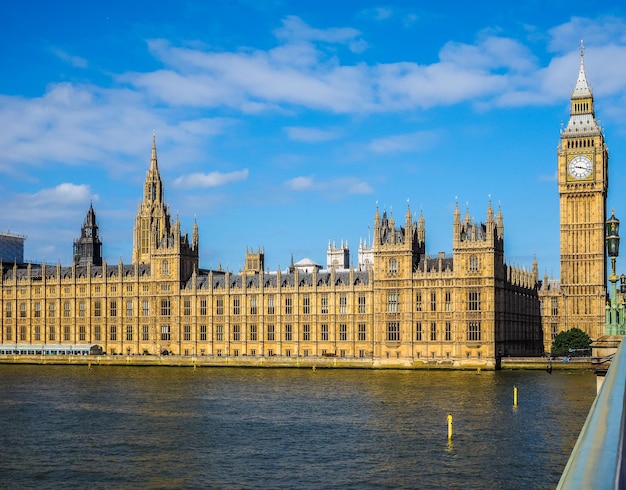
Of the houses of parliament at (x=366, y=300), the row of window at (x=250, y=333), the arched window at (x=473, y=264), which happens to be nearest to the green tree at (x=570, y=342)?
the houses of parliament at (x=366, y=300)

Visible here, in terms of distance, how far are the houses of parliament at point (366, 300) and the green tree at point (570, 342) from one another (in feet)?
19.1

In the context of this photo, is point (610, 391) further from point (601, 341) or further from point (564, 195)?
point (564, 195)

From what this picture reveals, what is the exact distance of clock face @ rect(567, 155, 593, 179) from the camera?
13538cm

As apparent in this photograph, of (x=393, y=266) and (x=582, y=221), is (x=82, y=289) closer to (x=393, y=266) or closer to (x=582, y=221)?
(x=393, y=266)

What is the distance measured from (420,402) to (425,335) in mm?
45591

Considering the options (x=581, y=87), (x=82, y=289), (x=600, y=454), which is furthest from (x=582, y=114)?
(x=600, y=454)

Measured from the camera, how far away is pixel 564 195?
13650 centimetres

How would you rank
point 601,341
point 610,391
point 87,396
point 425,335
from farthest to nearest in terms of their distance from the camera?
1. point 425,335
2. point 87,396
3. point 601,341
4. point 610,391

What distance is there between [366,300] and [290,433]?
67891 mm

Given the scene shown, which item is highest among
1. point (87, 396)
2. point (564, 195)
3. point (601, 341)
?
point (564, 195)

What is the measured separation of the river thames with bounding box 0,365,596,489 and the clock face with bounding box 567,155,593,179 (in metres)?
54.0

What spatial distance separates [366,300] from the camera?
390 feet

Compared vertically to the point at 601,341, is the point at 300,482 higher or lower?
lower

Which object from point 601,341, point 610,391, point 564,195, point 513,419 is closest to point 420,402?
point 513,419
